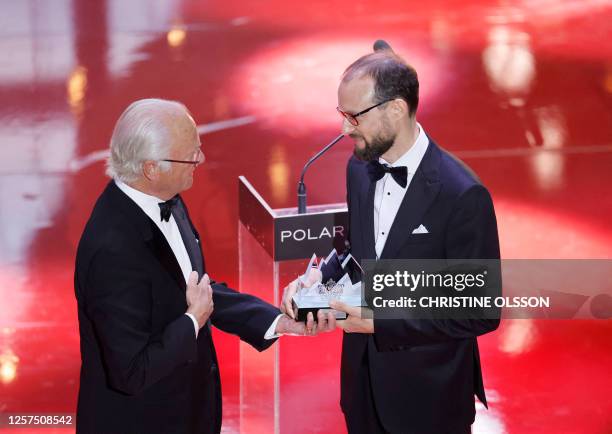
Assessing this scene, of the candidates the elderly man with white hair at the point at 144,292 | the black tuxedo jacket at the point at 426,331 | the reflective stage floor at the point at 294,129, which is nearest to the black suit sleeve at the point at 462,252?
the black tuxedo jacket at the point at 426,331

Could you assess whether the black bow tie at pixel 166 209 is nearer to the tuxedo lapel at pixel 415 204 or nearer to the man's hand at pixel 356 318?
the man's hand at pixel 356 318

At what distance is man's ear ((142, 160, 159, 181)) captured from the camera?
10.1 feet

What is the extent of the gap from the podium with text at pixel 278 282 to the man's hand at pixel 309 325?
16 centimetres

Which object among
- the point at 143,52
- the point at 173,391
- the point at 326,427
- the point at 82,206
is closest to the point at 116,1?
the point at 143,52

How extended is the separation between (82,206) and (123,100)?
4.82 feet

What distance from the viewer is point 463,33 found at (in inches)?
346

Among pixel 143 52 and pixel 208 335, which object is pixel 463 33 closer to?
pixel 143 52

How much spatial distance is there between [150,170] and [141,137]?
0.38 ft

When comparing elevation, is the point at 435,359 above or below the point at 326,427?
above

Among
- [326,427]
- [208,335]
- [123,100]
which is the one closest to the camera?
[208,335]

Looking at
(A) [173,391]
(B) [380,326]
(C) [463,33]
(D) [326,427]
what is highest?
(C) [463,33]

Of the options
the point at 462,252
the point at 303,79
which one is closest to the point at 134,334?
the point at 462,252

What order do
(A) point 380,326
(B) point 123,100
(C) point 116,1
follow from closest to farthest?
(A) point 380,326, (B) point 123,100, (C) point 116,1

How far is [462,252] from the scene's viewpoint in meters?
3.11
